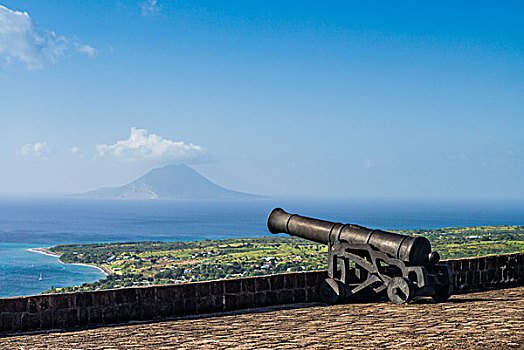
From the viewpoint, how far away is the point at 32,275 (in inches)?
2633

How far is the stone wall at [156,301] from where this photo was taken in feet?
Answer: 23.7

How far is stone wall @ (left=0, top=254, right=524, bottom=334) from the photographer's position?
23.7ft

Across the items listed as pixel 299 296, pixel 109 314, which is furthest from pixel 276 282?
pixel 109 314

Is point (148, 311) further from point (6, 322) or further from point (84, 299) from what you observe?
point (6, 322)

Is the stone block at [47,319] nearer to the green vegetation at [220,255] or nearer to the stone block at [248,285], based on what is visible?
the stone block at [248,285]

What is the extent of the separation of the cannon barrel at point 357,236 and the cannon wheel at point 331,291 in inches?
25.7

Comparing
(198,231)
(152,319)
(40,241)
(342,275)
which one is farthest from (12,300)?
(198,231)

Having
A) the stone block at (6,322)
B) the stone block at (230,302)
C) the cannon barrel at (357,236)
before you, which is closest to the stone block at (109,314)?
the stone block at (6,322)

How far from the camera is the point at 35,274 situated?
221 feet

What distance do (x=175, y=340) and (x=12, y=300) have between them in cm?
222

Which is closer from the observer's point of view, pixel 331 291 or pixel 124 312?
pixel 124 312

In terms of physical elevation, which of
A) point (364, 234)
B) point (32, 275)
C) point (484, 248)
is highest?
point (364, 234)

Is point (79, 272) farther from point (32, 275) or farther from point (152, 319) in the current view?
point (152, 319)

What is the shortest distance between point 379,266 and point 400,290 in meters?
0.50
